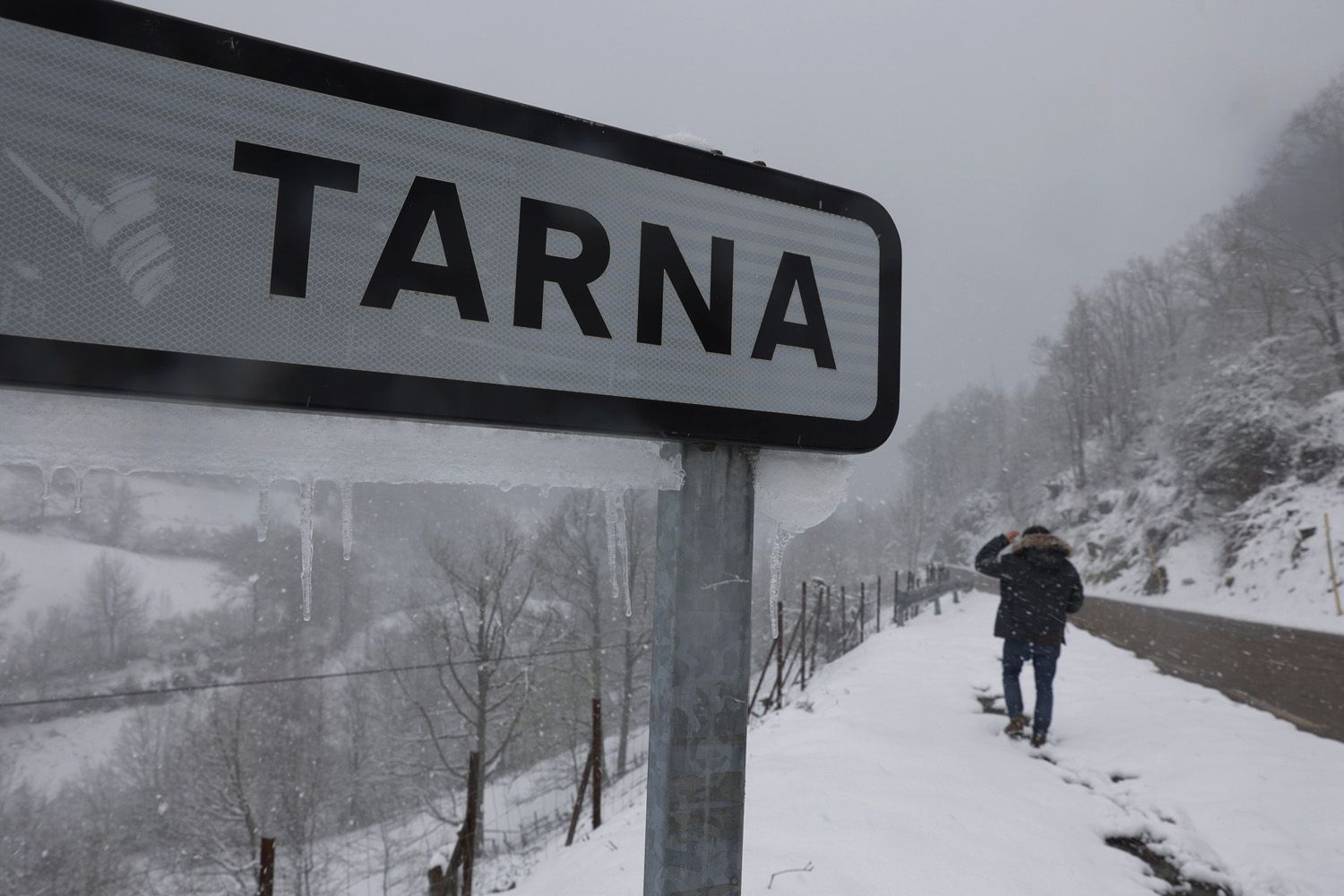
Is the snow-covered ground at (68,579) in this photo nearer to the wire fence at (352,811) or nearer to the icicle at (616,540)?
the wire fence at (352,811)

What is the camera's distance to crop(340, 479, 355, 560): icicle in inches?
33.1

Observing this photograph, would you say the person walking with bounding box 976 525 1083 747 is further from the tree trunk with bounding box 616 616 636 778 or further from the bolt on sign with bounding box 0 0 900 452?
the tree trunk with bounding box 616 616 636 778

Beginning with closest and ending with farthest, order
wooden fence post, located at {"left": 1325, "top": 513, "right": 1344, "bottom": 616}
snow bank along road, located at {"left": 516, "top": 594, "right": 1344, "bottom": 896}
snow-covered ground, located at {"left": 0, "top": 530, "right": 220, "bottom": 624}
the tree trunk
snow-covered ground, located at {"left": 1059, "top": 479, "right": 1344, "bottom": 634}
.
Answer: snow bank along road, located at {"left": 516, "top": 594, "right": 1344, "bottom": 896} < wooden fence post, located at {"left": 1325, "top": 513, "right": 1344, "bottom": 616} < snow-covered ground, located at {"left": 1059, "top": 479, "right": 1344, "bottom": 634} < the tree trunk < snow-covered ground, located at {"left": 0, "top": 530, "right": 220, "bottom": 624}

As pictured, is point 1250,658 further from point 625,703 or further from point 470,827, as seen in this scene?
point 625,703

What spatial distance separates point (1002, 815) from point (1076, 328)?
4685 centimetres

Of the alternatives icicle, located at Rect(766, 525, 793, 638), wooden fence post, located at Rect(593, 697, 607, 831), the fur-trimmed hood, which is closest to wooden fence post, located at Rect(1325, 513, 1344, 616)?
the fur-trimmed hood

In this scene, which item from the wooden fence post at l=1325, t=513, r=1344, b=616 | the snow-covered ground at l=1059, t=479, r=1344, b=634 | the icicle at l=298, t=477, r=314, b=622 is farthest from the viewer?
the snow-covered ground at l=1059, t=479, r=1344, b=634

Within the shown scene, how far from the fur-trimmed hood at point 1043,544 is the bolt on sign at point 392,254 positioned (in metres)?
5.46

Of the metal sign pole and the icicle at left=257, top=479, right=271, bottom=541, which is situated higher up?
the icicle at left=257, top=479, right=271, bottom=541

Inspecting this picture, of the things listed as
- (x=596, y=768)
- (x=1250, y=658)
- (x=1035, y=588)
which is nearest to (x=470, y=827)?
(x=596, y=768)

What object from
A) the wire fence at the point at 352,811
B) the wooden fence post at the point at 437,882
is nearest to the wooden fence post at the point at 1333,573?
the wire fence at the point at 352,811

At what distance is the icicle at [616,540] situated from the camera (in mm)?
1021

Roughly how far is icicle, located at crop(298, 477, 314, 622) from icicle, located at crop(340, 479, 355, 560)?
0.04 m

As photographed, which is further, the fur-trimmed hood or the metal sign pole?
the fur-trimmed hood
